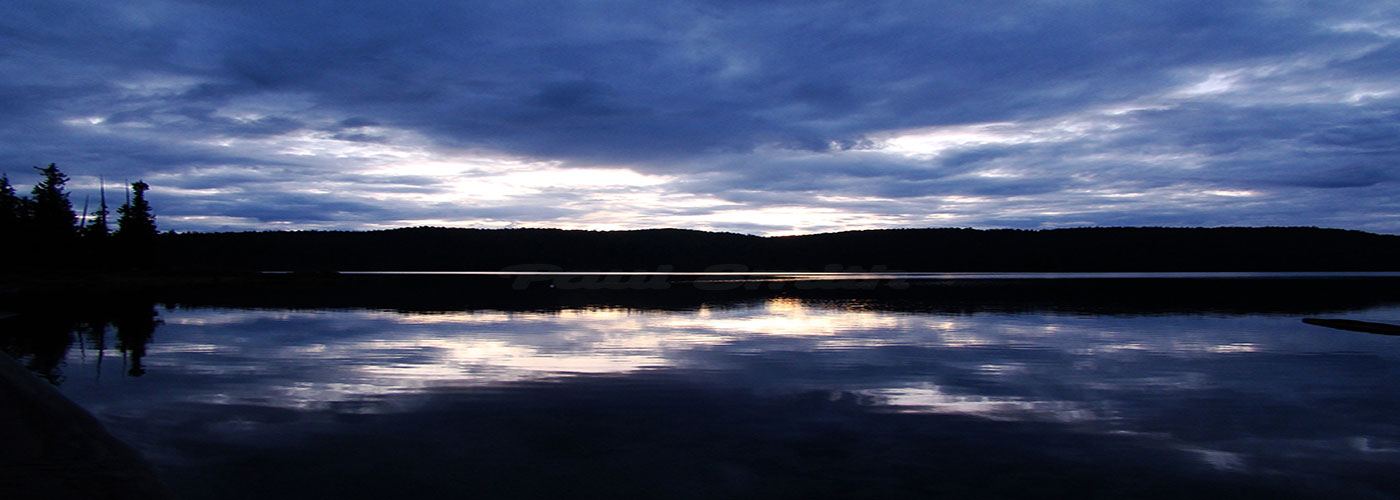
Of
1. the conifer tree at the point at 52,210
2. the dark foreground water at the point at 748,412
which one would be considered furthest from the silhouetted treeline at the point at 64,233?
the dark foreground water at the point at 748,412

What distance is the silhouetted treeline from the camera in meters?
77.7

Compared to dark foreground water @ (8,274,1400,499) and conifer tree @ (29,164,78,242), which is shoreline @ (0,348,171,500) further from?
conifer tree @ (29,164,78,242)

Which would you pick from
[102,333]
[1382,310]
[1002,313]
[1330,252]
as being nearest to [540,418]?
[102,333]

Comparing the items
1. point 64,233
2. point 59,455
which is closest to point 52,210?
point 64,233

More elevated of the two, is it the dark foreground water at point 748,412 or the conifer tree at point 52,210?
the conifer tree at point 52,210

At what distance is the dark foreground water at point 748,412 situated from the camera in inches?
424

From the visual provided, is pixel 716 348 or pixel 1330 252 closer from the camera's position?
pixel 716 348

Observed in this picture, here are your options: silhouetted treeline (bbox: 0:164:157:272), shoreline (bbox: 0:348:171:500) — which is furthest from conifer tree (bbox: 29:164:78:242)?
shoreline (bbox: 0:348:171:500)

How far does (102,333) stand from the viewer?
97.0ft

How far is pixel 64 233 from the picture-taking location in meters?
84.2

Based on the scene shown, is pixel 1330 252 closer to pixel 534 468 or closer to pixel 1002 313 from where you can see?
pixel 1002 313

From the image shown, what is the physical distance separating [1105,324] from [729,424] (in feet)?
91.5

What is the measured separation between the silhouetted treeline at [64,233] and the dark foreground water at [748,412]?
65.4 meters

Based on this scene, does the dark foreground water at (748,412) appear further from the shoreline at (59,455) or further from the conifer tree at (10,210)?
the conifer tree at (10,210)
